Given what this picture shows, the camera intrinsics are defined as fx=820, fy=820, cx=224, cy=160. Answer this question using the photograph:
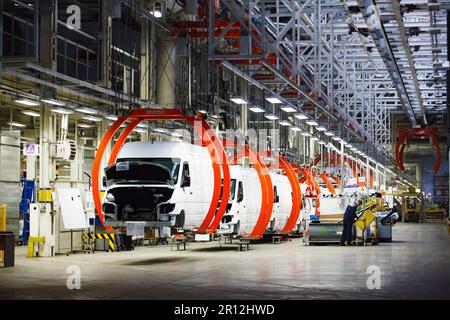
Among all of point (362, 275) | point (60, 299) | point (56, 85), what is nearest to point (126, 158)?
point (56, 85)

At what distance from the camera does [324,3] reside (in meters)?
29.2

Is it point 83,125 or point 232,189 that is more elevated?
point 83,125

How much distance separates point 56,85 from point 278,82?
23.7 ft

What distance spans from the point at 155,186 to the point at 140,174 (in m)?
0.62

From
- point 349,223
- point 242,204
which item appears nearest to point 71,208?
point 242,204

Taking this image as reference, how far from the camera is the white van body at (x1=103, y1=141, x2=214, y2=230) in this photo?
2084 centimetres

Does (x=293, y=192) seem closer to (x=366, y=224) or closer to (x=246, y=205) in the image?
(x=366, y=224)

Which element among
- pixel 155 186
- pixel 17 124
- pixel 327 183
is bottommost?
pixel 155 186

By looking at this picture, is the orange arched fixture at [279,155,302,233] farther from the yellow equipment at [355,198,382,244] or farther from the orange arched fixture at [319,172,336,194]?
the orange arched fixture at [319,172,336,194]

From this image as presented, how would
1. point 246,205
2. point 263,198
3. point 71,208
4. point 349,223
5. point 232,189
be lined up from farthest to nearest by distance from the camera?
point 349,223, point 263,198, point 246,205, point 232,189, point 71,208

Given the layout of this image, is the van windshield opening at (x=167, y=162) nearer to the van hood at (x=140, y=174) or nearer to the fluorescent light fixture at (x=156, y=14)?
the van hood at (x=140, y=174)

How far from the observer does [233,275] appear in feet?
55.5

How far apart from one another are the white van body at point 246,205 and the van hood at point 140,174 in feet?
14.5

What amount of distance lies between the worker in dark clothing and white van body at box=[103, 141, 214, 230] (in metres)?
7.56
